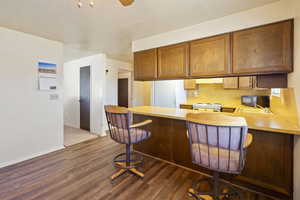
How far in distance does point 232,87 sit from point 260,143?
1.85 m

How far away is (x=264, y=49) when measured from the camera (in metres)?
1.71

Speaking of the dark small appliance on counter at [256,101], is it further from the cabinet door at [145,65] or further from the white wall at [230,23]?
the cabinet door at [145,65]

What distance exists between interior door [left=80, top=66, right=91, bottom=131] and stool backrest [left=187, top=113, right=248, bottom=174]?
3.73 meters

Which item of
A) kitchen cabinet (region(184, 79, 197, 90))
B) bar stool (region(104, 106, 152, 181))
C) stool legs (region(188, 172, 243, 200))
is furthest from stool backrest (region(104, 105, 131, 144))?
kitchen cabinet (region(184, 79, 197, 90))

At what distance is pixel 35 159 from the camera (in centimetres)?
250

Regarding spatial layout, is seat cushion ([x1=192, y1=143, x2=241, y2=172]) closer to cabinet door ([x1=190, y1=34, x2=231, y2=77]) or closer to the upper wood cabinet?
cabinet door ([x1=190, y1=34, x2=231, y2=77])

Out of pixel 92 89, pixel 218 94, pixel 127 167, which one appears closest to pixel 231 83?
pixel 218 94

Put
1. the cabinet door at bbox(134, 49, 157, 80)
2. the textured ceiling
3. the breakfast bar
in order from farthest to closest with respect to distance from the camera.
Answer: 1. the cabinet door at bbox(134, 49, 157, 80)
2. the textured ceiling
3. the breakfast bar

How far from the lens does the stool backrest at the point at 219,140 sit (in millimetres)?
1138

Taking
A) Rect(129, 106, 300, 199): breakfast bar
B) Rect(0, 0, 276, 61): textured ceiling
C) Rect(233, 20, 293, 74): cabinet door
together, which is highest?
Rect(0, 0, 276, 61): textured ceiling

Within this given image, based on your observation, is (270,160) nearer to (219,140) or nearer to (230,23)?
→ (219,140)

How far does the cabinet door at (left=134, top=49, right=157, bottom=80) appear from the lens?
268cm

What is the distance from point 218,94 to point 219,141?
2743 millimetres

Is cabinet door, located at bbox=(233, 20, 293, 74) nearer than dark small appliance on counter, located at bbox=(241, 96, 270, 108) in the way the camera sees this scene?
Yes
